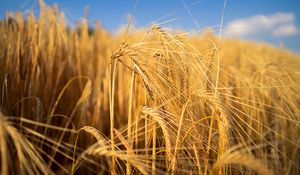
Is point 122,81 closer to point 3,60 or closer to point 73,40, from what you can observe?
point 73,40

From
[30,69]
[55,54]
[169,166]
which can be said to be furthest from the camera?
[55,54]

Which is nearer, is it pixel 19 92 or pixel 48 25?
pixel 19 92

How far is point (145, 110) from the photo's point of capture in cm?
75

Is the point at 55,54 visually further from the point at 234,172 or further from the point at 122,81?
the point at 234,172

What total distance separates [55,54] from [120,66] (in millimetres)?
573

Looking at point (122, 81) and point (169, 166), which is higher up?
point (122, 81)

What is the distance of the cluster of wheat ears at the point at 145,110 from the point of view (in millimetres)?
729

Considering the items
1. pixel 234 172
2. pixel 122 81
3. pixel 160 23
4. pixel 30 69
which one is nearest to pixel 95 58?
pixel 122 81

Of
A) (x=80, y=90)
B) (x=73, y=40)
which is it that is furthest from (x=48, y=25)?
(x=80, y=90)

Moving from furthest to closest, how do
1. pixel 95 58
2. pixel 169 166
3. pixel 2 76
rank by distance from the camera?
pixel 95 58, pixel 2 76, pixel 169 166

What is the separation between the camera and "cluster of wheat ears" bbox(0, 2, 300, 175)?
729 millimetres

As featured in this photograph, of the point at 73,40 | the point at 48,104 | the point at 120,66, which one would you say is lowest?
the point at 48,104

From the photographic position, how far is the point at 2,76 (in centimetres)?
114

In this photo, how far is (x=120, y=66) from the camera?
198 centimetres
